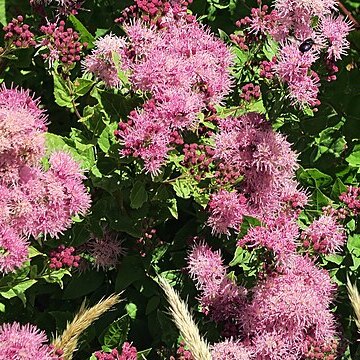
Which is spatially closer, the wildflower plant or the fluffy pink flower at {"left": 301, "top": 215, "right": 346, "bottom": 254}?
the wildflower plant

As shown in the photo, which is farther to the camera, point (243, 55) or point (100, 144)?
point (243, 55)

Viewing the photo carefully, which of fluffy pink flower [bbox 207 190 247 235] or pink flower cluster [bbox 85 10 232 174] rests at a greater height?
pink flower cluster [bbox 85 10 232 174]

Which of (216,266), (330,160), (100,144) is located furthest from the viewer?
(330,160)

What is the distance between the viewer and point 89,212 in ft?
6.58

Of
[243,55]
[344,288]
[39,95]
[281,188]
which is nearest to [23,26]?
[39,95]

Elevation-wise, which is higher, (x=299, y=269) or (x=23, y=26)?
(x=23, y=26)

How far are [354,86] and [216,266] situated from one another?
0.74 m

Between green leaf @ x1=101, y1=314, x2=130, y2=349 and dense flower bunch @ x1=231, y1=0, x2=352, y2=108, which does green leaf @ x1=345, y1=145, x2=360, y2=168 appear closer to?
dense flower bunch @ x1=231, y1=0, x2=352, y2=108

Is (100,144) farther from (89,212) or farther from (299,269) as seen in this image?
(299,269)

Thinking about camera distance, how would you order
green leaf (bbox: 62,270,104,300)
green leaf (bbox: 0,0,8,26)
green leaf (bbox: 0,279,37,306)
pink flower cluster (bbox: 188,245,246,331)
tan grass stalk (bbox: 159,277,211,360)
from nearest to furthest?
tan grass stalk (bbox: 159,277,211,360), green leaf (bbox: 0,279,37,306), pink flower cluster (bbox: 188,245,246,331), green leaf (bbox: 62,270,104,300), green leaf (bbox: 0,0,8,26)

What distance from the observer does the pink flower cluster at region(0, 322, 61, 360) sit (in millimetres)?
1773

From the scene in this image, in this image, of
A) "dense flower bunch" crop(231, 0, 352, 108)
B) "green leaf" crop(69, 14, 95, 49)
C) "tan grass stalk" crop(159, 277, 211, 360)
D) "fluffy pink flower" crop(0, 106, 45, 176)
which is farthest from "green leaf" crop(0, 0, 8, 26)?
"tan grass stalk" crop(159, 277, 211, 360)

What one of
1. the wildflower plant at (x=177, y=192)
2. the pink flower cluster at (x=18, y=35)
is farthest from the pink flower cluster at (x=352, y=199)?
the pink flower cluster at (x=18, y=35)

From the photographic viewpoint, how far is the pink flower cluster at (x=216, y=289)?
2.01 metres
